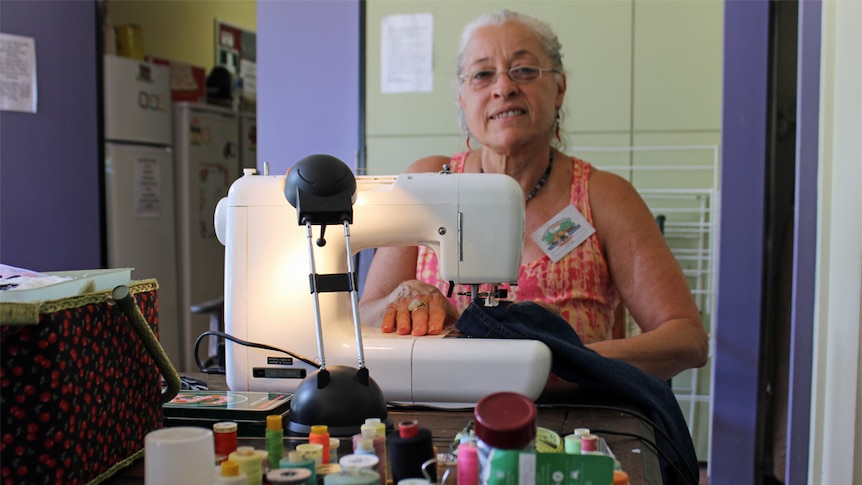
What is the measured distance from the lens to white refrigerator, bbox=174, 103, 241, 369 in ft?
13.3

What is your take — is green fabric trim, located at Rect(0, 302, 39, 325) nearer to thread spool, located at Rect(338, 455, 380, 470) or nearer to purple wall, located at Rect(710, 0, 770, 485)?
thread spool, located at Rect(338, 455, 380, 470)

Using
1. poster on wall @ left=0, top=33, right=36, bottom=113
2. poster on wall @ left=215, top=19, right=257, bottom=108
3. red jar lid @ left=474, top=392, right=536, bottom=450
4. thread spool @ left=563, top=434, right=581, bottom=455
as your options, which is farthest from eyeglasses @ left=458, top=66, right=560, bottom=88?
poster on wall @ left=215, top=19, right=257, bottom=108

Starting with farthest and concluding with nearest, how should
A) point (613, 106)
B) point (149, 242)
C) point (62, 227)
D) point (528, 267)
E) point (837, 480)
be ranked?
point (149, 242) < point (62, 227) < point (613, 106) < point (528, 267) < point (837, 480)

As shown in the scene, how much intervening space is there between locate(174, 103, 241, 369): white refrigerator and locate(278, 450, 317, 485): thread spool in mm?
3415

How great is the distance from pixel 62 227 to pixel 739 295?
8.45 ft

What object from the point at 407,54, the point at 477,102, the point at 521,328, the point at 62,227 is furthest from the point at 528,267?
the point at 62,227

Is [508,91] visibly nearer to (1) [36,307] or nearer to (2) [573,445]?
(2) [573,445]

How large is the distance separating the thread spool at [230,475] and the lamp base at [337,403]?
26 cm

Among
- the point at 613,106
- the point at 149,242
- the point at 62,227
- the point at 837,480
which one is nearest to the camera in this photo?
the point at 837,480

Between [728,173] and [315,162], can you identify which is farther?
[728,173]

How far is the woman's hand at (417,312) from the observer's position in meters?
1.23

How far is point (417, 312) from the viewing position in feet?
4.10

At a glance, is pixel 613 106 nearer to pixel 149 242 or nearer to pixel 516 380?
pixel 516 380

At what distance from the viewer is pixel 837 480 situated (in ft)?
5.19
